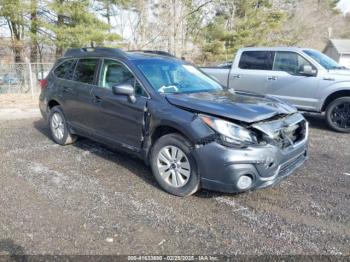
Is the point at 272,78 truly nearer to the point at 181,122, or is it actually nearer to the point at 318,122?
the point at 318,122

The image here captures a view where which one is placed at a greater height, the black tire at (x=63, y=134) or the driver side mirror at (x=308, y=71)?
the driver side mirror at (x=308, y=71)

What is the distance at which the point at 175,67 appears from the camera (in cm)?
459

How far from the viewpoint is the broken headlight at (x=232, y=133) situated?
318cm

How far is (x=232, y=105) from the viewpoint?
11.5 ft

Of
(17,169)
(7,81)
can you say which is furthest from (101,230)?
(7,81)

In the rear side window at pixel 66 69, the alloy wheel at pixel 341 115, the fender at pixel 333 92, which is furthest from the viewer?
the alloy wheel at pixel 341 115

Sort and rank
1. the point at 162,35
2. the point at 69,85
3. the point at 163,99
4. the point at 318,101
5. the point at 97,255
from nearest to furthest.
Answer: the point at 97,255 < the point at 163,99 < the point at 69,85 < the point at 318,101 < the point at 162,35

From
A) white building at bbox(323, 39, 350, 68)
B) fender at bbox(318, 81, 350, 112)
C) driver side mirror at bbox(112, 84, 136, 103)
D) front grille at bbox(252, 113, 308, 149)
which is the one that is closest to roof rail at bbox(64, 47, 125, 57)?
driver side mirror at bbox(112, 84, 136, 103)

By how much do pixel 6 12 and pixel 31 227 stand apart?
39.3 ft

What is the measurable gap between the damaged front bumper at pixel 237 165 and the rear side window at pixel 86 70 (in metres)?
2.39

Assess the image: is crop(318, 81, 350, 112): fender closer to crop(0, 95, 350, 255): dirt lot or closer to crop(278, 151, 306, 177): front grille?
crop(0, 95, 350, 255): dirt lot

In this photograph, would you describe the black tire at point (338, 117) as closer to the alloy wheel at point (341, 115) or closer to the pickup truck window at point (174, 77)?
the alloy wheel at point (341, 115)

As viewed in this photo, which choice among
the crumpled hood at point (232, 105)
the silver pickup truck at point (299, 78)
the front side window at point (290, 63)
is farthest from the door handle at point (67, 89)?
the front side window at point (290, 63)

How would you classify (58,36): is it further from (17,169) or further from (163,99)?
(163,99)
